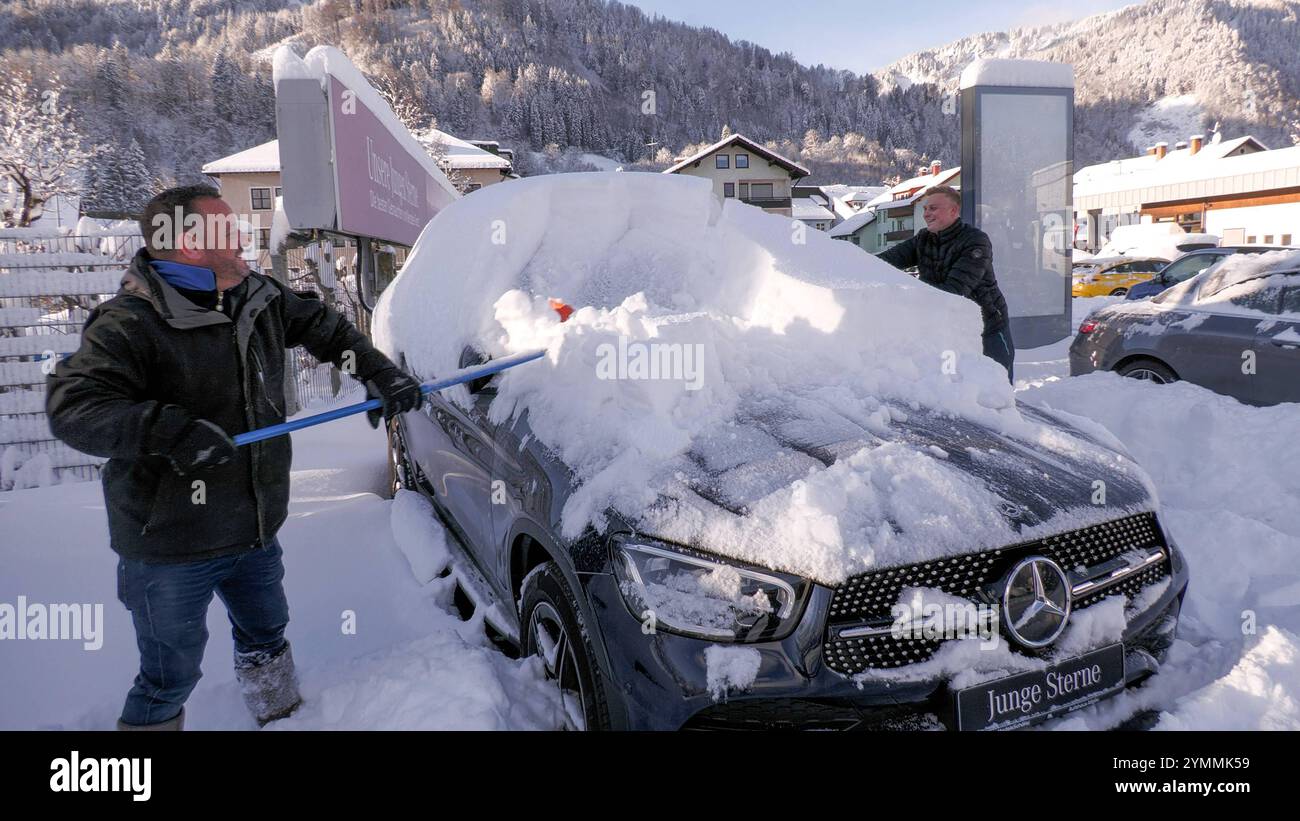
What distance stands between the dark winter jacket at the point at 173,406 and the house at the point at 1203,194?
125 feet

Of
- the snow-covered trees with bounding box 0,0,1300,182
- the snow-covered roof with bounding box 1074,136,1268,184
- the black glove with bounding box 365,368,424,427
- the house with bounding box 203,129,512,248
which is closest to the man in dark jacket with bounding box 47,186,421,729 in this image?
the black glove with bounding box 365,368,424,427

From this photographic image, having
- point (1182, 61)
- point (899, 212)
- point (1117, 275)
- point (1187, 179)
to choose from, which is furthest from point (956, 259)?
point (1182, 61)

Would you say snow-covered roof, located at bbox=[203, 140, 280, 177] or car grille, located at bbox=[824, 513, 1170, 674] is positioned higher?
snow-covered roof, located at bbox=[203, 140, 280, 177]

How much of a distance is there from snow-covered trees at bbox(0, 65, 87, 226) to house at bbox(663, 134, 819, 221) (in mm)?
31531

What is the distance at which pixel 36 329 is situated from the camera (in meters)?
5.95

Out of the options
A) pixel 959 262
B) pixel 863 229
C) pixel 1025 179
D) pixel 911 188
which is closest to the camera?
pixel 959 262

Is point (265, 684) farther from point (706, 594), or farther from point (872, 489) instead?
point (872, 489)

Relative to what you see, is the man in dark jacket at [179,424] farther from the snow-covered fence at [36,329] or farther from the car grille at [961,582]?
the snow-covered fence at [36,329]

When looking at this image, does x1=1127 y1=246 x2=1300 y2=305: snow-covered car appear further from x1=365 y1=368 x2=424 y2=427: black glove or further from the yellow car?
x1=365 y1=368 x2=424 y2=427: black glove

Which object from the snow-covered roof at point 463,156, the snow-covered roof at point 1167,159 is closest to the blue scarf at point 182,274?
the snow-covered roof at point 463,156

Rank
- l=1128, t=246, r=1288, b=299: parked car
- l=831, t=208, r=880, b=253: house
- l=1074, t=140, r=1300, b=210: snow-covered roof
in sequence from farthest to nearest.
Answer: l=831, t=208, r=880, b=253: house, l=1074, t=140, r=1300, b=210: snow-covered roof, l=1128, t=246, r=1288, b=299: parked car

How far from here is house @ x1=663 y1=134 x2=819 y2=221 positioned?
4709 centimetres

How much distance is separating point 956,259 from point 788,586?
3.78 m

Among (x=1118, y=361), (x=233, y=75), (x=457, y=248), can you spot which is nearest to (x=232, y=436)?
(x=457, y=248)
